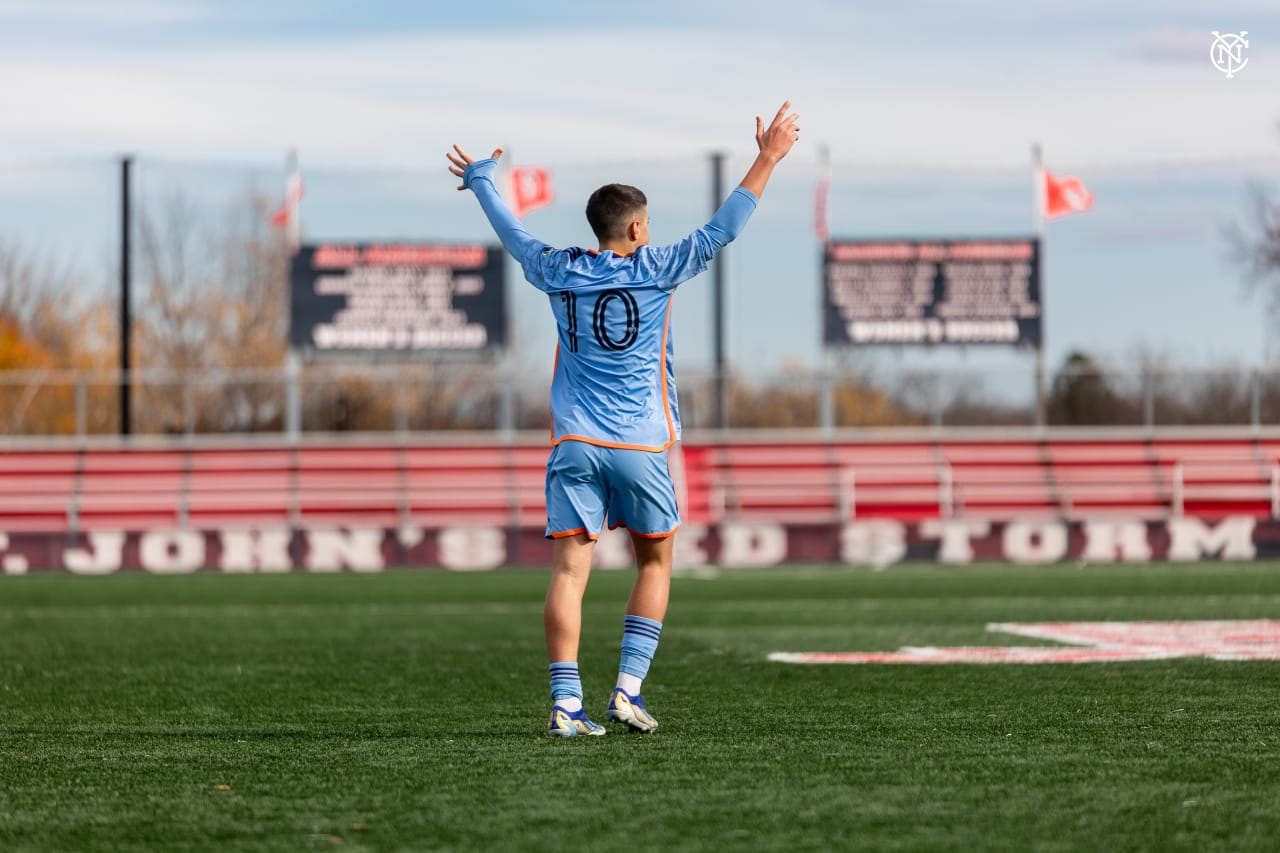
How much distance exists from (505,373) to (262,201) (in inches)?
1160

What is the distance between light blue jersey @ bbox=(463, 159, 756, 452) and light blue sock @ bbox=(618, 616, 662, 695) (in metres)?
0.62

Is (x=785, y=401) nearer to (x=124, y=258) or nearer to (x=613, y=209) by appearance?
(x=124, y=258)

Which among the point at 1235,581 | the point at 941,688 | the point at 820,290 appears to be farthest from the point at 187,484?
the point at 941,688

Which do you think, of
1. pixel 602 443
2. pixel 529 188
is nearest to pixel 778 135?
pixel 602 443

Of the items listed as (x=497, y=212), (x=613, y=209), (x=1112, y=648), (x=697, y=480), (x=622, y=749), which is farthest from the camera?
(x=697, y=480)

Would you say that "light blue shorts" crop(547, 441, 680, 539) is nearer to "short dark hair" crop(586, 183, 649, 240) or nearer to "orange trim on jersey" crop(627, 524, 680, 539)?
"orange trim on jersey" crop(627, 524, 680, 539)

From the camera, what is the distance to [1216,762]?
5270 mm

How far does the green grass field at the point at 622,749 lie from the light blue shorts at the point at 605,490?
728 mm

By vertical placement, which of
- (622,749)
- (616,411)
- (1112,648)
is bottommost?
(1112,648)

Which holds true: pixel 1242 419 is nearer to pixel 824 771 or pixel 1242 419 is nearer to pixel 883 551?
pixel 883 551

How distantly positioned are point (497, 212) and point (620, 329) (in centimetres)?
70

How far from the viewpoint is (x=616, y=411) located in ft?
19.8

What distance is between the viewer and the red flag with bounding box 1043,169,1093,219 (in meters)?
31.0

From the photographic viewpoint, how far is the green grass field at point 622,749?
14.1ft
